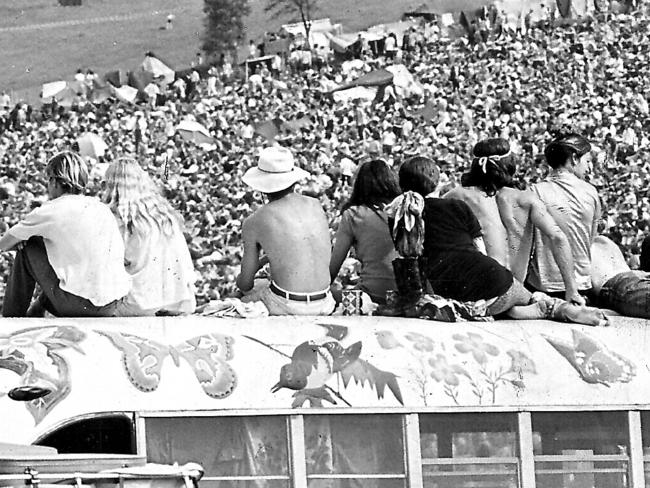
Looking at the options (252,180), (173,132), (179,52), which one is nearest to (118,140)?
(173,132)

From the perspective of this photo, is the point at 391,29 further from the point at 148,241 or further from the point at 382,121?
the point at 148,241

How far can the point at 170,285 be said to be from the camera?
7.17 metres

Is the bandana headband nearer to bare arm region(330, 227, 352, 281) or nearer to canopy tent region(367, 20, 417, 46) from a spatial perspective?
bare arm region(330, 227, 352, 281)

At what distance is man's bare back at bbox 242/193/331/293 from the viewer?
7246mm

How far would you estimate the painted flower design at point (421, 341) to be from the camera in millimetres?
6738

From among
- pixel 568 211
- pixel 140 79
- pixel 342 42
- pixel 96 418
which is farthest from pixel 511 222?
pixel 342 42

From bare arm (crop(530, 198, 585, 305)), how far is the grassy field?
2646 centimetres

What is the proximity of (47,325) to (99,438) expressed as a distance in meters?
0.51

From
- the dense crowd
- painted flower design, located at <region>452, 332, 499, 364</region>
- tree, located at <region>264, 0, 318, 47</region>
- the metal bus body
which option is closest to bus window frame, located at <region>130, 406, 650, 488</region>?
the metal bus body

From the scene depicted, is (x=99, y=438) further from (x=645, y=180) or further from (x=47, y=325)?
(x=645, y=180)

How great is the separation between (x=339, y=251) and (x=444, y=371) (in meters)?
1.21

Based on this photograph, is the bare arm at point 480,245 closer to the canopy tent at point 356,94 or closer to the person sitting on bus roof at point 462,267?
the person sitting on bus roof at point 462,267

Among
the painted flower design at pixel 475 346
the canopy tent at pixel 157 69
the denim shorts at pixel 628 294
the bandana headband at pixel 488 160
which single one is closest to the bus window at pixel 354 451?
the painted flower design at pixel 475 346

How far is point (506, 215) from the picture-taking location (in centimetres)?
801
